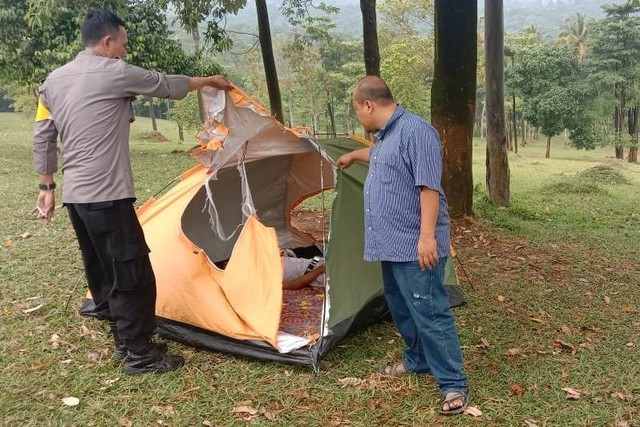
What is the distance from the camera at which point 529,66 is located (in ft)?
89.8

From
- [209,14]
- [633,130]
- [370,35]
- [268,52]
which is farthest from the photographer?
[633,130]

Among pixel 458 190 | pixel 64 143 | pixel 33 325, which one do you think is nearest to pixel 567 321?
pixel 458 190

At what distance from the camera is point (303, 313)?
4523 millimetres

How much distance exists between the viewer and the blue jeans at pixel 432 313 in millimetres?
2971

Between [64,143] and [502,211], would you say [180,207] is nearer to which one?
[64,143]

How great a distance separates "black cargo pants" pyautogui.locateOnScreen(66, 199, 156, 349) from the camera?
10.6ft

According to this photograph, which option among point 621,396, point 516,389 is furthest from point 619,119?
point 516,389

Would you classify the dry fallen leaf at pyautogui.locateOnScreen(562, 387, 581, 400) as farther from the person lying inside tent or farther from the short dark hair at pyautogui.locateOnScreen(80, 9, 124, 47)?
the short dark hair at pyautogui.locateOnScreen(80, 9, 124, 47)

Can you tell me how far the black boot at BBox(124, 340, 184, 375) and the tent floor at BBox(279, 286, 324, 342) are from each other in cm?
87

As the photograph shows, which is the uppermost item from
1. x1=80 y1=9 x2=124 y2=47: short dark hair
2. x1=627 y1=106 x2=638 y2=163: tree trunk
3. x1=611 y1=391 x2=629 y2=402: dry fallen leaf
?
x1=80 y1=9 x2=124 y2=47: short dark hair

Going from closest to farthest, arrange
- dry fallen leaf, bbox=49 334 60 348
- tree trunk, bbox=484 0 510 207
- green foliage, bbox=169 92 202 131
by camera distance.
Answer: dry fallen leaf, bbox=49 334 60 348
tree trunk, bbox=484 0 510 207
green foliage, bbox=169 92 202 131

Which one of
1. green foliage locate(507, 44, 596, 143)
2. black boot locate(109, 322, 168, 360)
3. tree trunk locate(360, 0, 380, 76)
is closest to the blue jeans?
black boot locate(109, 322, 168, 360)

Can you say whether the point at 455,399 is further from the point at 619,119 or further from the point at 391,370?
the point at 619,119

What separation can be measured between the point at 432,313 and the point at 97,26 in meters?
2.40
